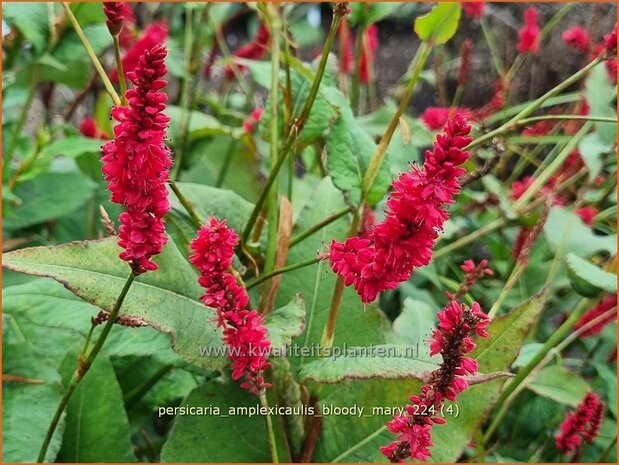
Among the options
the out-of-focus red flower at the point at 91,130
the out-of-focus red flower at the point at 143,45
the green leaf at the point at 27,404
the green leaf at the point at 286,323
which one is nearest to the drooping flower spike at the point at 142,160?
the green leaf at the point at 286,323

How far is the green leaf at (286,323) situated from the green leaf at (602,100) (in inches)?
15.7

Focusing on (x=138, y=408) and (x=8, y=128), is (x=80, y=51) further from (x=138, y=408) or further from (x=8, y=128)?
(x=138, y=408)

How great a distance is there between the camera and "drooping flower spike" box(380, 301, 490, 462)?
1.18 feet

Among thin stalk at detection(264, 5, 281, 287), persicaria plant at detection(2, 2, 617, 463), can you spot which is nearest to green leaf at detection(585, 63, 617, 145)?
persicaria plant at detection(2, 2, 617, 463)

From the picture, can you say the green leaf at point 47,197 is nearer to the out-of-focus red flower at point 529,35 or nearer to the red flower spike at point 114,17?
the red flower spike at point 114,17

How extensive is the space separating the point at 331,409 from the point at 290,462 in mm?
48

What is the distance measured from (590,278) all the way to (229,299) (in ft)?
0.90

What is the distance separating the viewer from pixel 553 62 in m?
1.50

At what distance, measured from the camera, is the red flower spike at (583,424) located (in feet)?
1.84

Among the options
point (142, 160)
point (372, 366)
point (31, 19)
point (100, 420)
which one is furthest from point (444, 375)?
point (31, 19)

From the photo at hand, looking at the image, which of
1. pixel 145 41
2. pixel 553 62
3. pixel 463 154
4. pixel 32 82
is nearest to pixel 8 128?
pixel 32 82

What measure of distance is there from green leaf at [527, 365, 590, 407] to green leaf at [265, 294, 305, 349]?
27 cm

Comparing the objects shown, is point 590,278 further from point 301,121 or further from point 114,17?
point 114,17

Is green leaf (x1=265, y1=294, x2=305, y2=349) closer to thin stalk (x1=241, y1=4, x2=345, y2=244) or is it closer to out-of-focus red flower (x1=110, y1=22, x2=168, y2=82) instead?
thin stalk (x1=241, y1=4, x2=345, y2=244)
